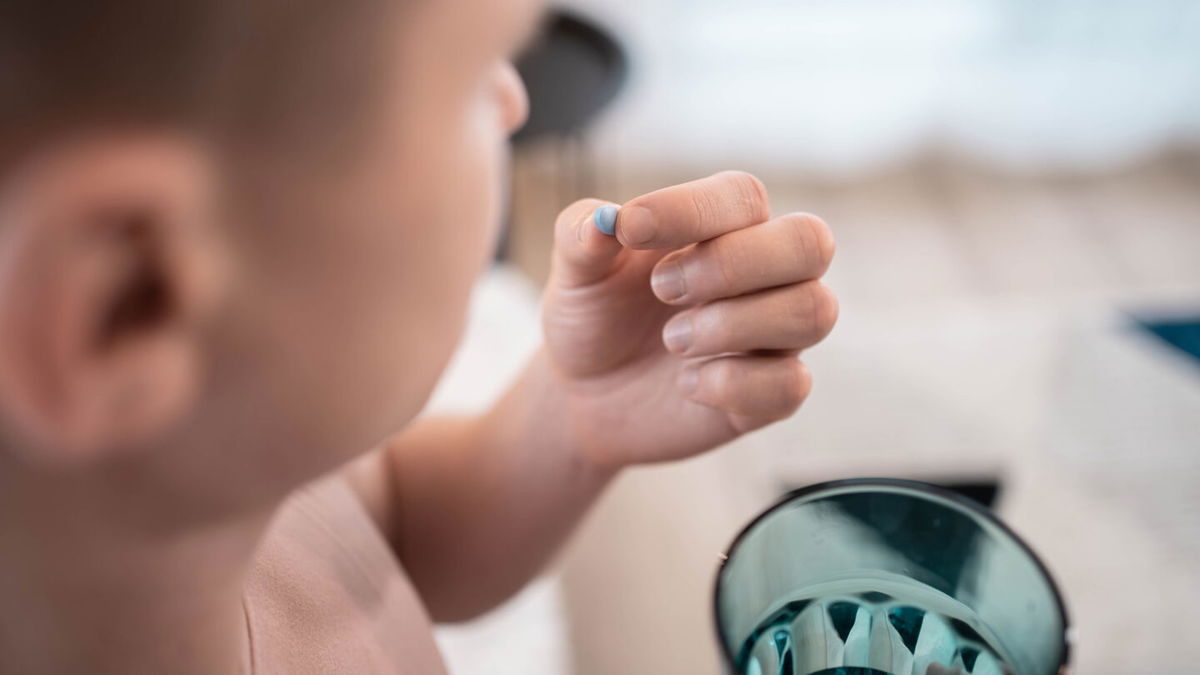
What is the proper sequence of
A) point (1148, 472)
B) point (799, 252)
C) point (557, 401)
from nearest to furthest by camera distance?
1. point (799, 252)
2. point (557, 401)
3. point (1148, 472)

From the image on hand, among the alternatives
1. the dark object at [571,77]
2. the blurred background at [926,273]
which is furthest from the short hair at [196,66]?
the dark object at [571,77]

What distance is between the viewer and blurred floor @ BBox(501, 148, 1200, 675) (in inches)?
33.8

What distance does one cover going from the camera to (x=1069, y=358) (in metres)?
1.32

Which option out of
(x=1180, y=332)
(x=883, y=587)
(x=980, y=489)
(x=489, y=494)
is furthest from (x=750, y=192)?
(x=1180, y=332)

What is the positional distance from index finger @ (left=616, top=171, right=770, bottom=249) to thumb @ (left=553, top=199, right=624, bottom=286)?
Result: 0.02 meters

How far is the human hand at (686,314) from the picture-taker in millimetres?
417

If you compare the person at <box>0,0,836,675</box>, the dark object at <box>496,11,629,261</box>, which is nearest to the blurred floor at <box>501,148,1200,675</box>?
the person at <box>0,0,836,675</box>

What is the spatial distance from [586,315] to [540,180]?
1690 mm

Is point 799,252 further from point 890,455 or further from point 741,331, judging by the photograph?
point 890,455

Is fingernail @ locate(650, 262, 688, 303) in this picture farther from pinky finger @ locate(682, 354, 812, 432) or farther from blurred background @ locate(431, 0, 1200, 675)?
blurred background @ locate(431, 0, 1200, 675)

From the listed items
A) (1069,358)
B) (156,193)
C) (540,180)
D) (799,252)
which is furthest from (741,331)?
(540,180)

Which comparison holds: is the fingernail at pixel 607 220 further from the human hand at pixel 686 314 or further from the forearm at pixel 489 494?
the forearm at pixel 489 494

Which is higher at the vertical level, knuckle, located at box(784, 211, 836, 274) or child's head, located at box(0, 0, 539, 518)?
child's head, located at box(0, 0, 539, 518)

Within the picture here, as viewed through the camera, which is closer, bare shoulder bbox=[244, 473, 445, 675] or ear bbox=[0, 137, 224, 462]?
ear bbox=[0, 137, 224, 462]
